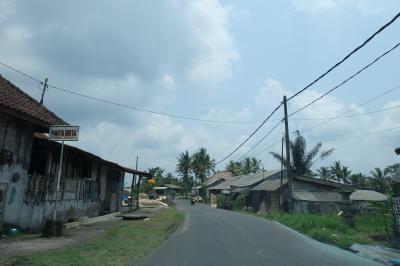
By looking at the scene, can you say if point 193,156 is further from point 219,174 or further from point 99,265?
point 99,265

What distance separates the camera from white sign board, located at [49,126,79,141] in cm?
1341

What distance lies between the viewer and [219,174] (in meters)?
99.2

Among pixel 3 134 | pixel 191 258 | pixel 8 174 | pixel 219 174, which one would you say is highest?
pixel 219 174

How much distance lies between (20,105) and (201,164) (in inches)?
3250

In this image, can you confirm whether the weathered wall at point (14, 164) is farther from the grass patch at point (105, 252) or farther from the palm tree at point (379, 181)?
the palm tree at point (379, 181)

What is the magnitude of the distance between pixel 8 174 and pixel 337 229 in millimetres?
15245

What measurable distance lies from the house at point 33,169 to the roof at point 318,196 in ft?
79.0

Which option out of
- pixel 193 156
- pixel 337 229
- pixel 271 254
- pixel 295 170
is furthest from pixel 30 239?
pixel 193 156

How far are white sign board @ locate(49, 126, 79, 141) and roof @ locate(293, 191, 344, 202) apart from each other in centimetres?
2982

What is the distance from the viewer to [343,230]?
67.0ft

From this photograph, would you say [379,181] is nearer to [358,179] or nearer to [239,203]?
[358,179]

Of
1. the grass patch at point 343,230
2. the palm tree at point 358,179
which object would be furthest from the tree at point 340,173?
the grass patch at point 343,230

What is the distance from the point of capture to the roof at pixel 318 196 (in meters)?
40.6

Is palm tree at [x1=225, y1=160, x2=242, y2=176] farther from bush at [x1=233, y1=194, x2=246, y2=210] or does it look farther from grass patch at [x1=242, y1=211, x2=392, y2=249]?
grass patch at [x1=242, y1=211, x2=392, y2=249]
